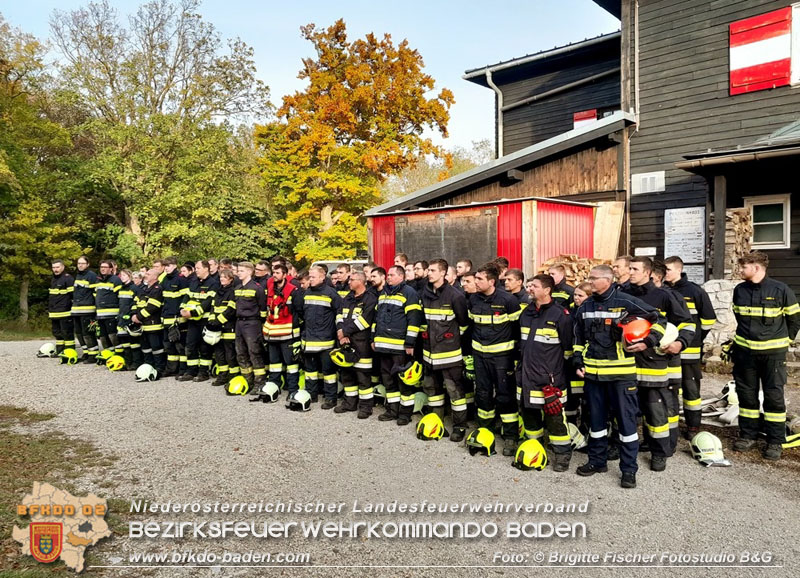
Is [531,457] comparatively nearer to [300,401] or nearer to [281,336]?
[300,401]

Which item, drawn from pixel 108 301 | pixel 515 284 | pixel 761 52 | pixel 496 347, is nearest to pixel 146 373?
pixel 108 301

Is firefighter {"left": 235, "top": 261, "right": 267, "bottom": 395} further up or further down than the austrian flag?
further down

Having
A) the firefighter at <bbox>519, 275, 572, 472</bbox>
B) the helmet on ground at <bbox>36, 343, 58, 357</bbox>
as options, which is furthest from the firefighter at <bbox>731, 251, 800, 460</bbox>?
the helmet on ground at <bbox>36, 343, 58, 357</bbox>

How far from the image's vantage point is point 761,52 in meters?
12.2

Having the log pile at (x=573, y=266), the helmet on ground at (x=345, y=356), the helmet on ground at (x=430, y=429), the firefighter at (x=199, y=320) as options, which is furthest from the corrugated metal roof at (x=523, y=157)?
the helmet on ground at (x=430, y=429)

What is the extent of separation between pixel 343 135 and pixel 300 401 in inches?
764

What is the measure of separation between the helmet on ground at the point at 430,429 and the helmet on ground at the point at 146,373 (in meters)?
5.75

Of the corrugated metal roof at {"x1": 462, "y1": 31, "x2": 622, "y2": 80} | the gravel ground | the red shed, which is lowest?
the gravel ground

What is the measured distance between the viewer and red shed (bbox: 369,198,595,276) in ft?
37.1

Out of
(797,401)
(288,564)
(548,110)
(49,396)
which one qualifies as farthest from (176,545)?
(548,110)

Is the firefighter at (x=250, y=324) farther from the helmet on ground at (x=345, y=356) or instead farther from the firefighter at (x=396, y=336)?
the firefighter at (x=396, y=336)

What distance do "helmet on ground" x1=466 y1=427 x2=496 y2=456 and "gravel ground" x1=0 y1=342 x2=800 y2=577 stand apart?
0.35 ft

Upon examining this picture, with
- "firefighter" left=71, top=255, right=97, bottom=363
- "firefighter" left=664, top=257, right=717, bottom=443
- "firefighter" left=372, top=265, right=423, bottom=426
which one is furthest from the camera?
"firefighter" left=71, top=255, right=97, bottom=363

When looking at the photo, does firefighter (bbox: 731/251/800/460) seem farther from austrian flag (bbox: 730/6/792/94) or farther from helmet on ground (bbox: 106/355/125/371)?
helmet on ground (bbox: 106/355/125/371)
